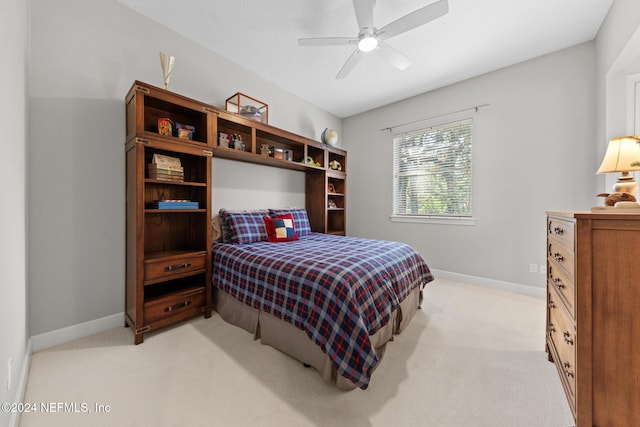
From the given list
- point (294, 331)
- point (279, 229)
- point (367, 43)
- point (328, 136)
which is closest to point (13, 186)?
point (294, 331)

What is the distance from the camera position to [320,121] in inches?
171

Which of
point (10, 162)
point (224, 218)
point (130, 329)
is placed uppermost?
point (10, 162)

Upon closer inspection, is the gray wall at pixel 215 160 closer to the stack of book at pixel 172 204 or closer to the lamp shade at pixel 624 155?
the stack of book at pixel 172 204

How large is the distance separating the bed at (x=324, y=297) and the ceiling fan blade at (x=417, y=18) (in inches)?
72.3

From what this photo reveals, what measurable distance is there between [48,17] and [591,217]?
3679mm

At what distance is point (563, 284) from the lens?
1.36m

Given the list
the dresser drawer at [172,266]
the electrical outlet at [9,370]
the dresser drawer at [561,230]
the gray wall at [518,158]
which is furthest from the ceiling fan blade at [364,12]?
the electrical outlet at [9,370]

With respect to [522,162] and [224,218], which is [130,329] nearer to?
[224,218]

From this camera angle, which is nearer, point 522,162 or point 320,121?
point 522,162

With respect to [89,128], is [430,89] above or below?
above

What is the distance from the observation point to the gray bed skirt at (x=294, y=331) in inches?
59.8

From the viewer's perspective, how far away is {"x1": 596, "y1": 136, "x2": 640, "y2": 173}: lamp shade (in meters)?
1.59

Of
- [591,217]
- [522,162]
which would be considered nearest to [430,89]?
[522,162]

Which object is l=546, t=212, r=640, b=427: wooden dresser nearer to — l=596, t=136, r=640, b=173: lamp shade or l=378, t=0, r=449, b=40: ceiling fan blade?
l=596, t=136, r=640, b=173: lamp shade
